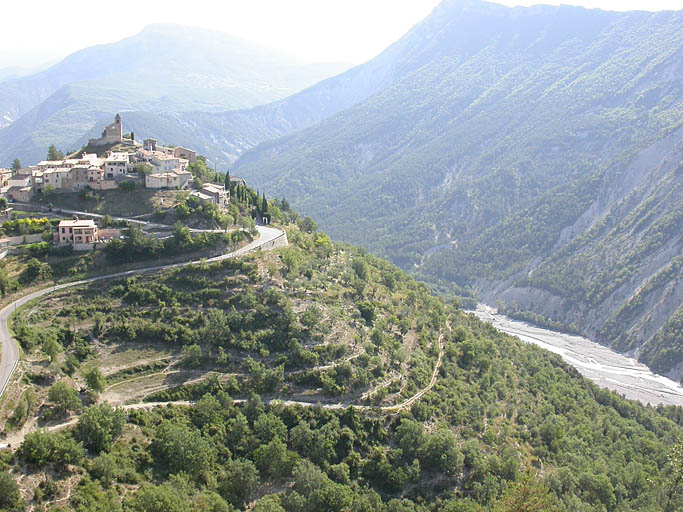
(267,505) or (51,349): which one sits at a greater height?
(51,349)

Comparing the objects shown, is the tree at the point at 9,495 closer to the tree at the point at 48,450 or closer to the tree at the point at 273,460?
the tree at the point at 48,450

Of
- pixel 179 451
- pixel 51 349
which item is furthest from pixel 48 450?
pixel 51 349

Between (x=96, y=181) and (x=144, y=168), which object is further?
(x=144, y=168)

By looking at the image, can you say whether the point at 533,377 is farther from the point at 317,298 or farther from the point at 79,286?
the point at 79,286

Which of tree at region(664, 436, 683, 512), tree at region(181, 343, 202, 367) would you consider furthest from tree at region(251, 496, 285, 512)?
tree at region(664, 436, 683, 512)

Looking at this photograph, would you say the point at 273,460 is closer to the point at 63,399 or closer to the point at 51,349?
the point at 63,399

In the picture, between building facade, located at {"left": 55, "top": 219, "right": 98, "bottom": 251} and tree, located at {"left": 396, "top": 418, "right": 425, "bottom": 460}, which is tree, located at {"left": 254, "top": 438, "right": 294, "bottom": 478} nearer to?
tree, located at {"left": 396, "top": 418, "right": 425, "bottom": 460}
